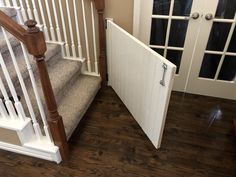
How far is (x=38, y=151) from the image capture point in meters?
1.64

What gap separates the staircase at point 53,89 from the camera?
1.59 metres

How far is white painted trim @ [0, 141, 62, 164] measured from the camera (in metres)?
1.59

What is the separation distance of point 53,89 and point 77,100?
28cm

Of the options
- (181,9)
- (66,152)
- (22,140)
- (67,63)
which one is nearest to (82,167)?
(66,152)

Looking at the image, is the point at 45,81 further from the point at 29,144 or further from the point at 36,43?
the point at 29,144

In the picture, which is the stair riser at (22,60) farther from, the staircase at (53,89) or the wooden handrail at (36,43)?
the wooden handrail at (36,43)

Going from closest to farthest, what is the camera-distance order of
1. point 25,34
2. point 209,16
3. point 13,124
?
1. point 25,34
2. point 13,124
3. point 209,16

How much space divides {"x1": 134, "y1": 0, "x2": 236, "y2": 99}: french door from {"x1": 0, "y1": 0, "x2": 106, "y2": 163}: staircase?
845mm

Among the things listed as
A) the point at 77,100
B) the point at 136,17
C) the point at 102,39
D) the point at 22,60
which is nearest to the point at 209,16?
the point at 136,17

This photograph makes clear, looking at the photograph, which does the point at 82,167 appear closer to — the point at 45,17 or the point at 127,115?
the point at 127,115

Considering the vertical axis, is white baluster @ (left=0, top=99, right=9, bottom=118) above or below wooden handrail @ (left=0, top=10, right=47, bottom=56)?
below

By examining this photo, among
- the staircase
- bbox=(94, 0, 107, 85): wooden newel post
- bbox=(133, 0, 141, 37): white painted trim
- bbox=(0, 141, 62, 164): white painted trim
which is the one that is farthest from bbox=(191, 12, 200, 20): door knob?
bbox=(0, 141, 62, 164): white painted trim

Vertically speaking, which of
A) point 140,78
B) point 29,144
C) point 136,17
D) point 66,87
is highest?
point 136,17

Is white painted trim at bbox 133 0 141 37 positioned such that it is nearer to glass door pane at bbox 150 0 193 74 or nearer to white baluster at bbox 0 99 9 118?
glass door pane at bbox 150 0 193 74
